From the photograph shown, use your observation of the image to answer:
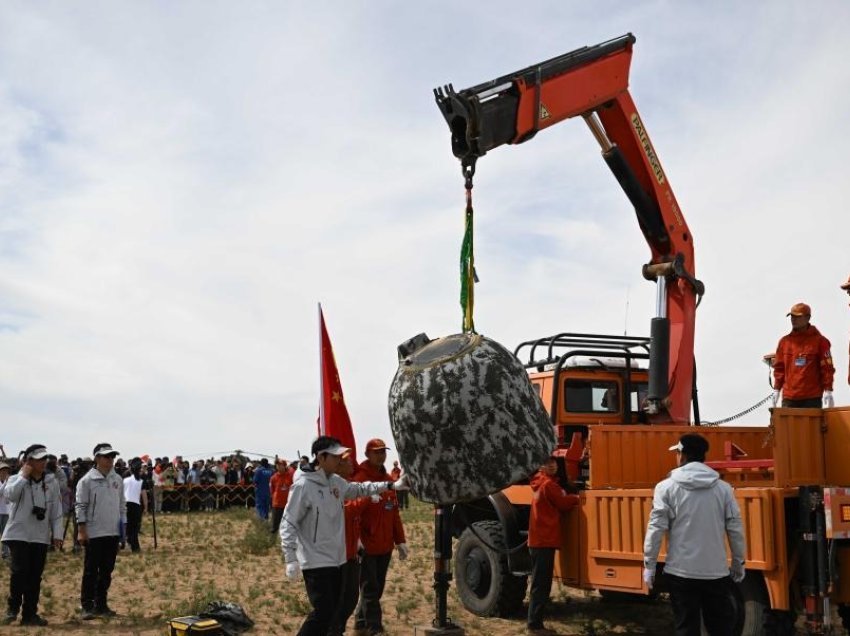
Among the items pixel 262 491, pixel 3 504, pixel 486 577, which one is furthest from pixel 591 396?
pixel 262 491

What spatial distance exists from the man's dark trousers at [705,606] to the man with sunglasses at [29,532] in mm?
6715

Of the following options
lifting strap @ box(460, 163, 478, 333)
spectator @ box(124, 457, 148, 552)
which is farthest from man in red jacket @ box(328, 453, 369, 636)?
spectator @ box(124, 457, 148, 552)

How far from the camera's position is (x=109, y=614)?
10.1m

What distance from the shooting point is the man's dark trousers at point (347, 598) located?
295 inches

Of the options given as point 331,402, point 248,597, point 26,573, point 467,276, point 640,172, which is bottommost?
point 248,597

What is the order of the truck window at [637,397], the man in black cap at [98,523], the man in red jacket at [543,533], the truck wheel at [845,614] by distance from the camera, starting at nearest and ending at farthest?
the truck wheel at [845,614]
the man in red jacket at [543,533]
the man in black cap at [98,523]
the truck window at [637,397]

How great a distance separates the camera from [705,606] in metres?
5.82

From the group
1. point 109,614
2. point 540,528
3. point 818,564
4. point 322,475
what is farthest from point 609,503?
point 109,614

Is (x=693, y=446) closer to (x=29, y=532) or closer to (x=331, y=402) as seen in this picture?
(x=331, y=402)

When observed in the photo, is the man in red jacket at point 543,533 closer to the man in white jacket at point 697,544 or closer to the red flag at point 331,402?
the red flag at point 331,402

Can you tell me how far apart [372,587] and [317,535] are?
244cm

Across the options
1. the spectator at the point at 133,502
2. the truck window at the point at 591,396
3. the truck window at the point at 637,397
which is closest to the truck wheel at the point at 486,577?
the truck window at the point at 591,396

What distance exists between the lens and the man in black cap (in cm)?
977

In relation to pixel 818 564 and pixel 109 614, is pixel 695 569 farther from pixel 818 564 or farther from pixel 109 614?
pixel 109 614
